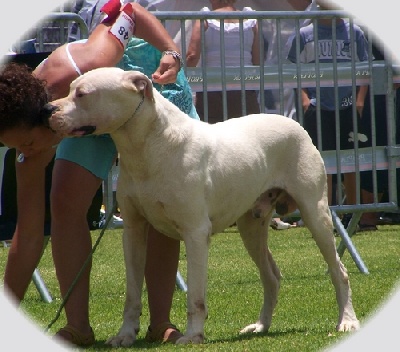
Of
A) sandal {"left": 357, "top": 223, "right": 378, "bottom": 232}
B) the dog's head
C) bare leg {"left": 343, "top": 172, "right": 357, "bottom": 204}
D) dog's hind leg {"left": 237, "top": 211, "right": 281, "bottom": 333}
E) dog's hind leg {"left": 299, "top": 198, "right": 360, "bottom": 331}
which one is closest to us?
the dog's head

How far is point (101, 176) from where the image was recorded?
4.90 metres

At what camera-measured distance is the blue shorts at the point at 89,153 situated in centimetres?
485

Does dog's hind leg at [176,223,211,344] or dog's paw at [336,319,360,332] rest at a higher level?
dog's hind leg at [176,223,211,344]

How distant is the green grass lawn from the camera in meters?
4.93

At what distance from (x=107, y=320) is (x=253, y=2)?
4.29 metres

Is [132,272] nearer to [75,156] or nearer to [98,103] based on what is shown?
[75,156]

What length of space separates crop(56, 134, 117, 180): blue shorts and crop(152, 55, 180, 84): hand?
15.1 inches

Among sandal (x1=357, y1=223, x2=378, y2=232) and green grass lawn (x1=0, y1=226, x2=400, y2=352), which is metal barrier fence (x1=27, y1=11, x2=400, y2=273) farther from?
sandal (x1=357, y1=223, x2=378, y2=232)

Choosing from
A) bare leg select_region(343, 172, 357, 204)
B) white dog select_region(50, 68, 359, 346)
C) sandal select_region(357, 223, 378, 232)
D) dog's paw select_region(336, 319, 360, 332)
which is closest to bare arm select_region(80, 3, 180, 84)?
white dog select_region(50, 68, 359, 346)

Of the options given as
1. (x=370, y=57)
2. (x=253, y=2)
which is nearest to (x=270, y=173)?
(x=370, y=57)

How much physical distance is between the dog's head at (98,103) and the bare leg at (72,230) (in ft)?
1.45

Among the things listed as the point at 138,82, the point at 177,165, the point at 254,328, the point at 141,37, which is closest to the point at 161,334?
the point at 254,328

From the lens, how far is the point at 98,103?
4.44 meters

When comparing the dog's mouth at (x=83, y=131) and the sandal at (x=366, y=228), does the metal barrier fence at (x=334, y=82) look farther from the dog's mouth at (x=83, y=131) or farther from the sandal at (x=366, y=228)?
the dog's mouth at (x=83, y=131)
